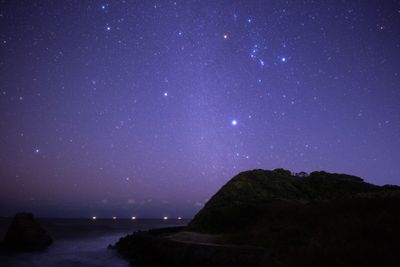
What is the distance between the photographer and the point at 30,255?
38.8 meters

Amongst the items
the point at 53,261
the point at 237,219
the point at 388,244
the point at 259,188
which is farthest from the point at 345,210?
the point at 53,261

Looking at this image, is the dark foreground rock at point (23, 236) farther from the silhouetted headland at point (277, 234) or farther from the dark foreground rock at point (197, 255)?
the dark foreground rock at point (197, 255)

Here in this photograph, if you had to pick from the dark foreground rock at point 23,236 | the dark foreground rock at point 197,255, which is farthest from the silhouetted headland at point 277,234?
Result: the dark foreground rock at point 23,236

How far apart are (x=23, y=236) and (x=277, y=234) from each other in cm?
4030

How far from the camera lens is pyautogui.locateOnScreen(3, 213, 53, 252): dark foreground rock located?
44062 millimetres

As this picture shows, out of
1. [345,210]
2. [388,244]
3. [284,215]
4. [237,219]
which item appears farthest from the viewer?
[237,219]

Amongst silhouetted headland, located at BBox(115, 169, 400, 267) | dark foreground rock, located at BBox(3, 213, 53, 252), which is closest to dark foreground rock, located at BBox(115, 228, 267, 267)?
silhouetted headland, located at BBox(115, 169, 400, 267)

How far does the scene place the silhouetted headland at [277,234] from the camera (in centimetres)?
1386

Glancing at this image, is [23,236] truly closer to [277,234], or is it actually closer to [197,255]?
[197,255]

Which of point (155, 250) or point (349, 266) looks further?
point (155, 250)

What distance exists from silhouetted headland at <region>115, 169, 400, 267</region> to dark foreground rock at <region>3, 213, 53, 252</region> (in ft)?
58.9

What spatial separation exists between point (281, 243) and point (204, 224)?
48.7ft

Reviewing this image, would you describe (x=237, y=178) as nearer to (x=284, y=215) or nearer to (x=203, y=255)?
(x=284, y=215)

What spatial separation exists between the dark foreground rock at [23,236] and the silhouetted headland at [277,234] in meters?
18.0
